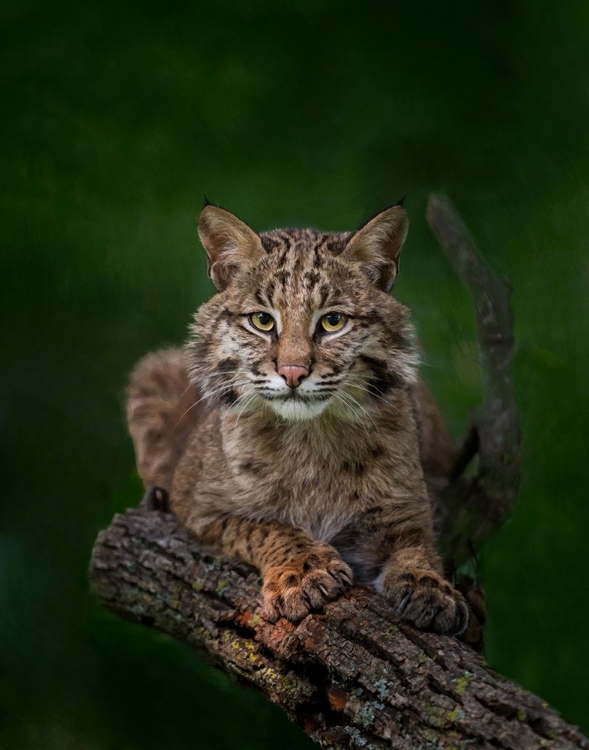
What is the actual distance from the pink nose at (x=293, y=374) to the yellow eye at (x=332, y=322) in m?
0.15

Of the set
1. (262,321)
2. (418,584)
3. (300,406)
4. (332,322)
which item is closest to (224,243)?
(262,321)

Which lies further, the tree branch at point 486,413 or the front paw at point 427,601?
the tree branch at point 486,413

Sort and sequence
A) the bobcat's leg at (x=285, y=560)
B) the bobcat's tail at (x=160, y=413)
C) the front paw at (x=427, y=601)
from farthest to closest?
the bobcat's tail at (x=160, y=413) < the bobcat's leg at (x=285, y=560) < the front paw at (x=427, y=601)

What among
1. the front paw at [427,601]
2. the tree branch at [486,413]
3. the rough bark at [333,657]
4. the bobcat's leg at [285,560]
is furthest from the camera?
the tree branch at [486,413]

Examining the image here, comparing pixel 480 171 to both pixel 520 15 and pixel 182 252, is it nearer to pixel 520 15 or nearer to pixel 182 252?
pixel 520 15

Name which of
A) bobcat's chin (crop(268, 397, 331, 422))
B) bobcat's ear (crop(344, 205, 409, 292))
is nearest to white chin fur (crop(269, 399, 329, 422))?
bobcat's chin (crop(268, 397, 331, 422))

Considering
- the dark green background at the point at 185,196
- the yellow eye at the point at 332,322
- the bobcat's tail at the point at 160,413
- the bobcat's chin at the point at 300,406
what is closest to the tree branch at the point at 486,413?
the dark green background at the point at 185,196

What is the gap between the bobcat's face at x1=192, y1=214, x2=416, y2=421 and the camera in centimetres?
180

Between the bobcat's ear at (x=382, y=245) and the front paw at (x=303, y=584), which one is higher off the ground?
the bobcat's ear at (x=382, y=245)

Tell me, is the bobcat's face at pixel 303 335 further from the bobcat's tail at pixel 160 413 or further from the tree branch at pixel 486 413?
the bobcat's tail at pixel 160 413

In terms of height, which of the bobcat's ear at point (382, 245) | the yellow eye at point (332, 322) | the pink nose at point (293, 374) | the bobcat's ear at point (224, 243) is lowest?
the pink nose at point (293, 374)

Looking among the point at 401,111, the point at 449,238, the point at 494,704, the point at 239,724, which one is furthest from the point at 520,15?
the point at 239,724

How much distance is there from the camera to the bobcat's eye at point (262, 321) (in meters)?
1.88

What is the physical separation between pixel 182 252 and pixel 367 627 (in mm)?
1104
